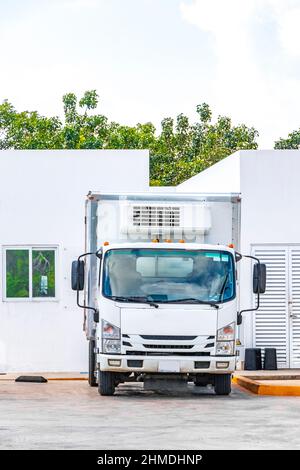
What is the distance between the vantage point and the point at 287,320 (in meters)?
23.0

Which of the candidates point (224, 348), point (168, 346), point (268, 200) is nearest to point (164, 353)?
point (168, 346)

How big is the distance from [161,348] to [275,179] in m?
6.98

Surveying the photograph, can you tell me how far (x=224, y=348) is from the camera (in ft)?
56.3

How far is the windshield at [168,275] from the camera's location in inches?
679

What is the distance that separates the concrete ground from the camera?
1148 cm

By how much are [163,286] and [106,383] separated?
1678 mm

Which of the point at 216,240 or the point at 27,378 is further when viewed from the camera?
the point at 27,378

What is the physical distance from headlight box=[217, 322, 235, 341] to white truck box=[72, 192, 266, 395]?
1 cm

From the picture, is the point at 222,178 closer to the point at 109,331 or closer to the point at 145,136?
the point at 109,331

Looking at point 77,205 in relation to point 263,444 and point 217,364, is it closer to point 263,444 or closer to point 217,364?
point 217,364

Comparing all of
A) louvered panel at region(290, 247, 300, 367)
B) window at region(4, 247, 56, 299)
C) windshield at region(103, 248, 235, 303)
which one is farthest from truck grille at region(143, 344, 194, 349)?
window at region(4, 247, 56, 299)

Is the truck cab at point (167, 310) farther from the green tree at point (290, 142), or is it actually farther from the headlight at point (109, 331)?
the green tree at point (290, 142)

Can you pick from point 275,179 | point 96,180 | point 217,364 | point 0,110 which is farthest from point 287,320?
point 0,110

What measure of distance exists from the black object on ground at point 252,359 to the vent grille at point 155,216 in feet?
17.0
